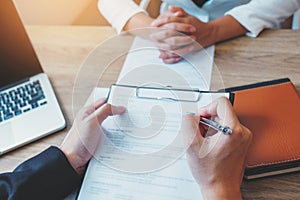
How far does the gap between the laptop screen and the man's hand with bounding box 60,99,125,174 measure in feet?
0.77

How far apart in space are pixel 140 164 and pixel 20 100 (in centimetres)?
35

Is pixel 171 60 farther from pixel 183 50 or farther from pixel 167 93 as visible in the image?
pixel 167 93

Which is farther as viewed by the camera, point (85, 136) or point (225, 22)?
point (225, 22)

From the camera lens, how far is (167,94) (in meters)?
0.72

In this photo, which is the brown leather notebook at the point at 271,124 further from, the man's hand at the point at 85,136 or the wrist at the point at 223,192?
the man's hand at the point at 85,136

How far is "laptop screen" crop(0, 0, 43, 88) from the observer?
766 millimetres

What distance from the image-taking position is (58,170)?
0.63m

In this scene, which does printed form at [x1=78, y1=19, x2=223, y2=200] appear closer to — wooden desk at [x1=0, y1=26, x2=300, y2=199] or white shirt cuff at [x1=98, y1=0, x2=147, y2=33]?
wooden desk at [x1=0, y1=26, x2=300, y2=199]

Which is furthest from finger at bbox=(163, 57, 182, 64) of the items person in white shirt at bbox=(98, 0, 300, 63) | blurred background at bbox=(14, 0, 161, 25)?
blurred background at bbox=(14, 0, 161, 25)

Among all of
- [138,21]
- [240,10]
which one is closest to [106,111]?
[138,21]

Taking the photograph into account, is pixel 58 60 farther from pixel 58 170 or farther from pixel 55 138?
pixel 58 170

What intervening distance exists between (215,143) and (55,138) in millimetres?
352

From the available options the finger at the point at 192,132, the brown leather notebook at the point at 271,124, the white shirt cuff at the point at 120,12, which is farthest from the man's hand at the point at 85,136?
the white shirt cuff at the point at 120,12

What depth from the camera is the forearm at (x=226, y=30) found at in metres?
0.89
